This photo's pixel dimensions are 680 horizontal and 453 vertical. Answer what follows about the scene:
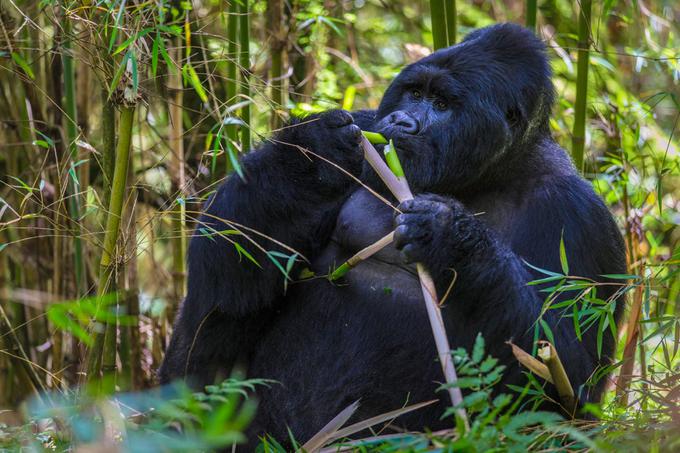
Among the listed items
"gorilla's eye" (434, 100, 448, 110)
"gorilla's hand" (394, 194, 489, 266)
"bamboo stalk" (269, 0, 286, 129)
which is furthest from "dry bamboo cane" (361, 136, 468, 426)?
"bamboo stalk" (269, 0, 286, 129)

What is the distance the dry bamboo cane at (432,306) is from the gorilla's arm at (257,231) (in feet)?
1.24

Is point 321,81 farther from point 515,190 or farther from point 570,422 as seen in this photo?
point 570,422

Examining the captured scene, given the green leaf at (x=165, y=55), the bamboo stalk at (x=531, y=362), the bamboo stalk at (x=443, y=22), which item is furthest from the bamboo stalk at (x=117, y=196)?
the bamboo stalk at (x=443, y=22)

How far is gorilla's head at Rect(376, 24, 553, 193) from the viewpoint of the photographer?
11.1 ft

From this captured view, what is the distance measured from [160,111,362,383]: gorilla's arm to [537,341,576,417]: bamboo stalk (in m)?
1.11

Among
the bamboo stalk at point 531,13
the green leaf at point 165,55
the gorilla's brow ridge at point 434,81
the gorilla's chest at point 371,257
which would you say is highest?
the bamboo stalk at point 531,13

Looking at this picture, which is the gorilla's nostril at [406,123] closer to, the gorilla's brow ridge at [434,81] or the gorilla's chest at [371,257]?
the gorilla's brow ridge at [434,81]

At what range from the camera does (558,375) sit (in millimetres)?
2719

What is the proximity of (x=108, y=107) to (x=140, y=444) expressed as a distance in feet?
6.24

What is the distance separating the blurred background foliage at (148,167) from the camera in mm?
2992

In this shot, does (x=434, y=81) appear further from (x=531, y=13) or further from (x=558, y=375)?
(x=558, y=375)

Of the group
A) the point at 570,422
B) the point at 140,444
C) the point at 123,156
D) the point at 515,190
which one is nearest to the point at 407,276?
the point at 515,190

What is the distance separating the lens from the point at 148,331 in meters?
4.86

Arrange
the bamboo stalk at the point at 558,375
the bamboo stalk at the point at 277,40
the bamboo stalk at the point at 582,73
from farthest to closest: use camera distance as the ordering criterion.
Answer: the bamboo stalk at the point at 277,40 → the bamboo stalk at the point at 582,73 → the bamboo stalk at the point at 558,375
